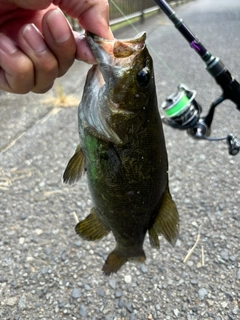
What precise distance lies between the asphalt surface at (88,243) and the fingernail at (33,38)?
135 centimetres

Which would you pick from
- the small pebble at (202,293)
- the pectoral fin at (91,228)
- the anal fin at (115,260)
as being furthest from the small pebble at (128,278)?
the pectoral fin at (91,228)

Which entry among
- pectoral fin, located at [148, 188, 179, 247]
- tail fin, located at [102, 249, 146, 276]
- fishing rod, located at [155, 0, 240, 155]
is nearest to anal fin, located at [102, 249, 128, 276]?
tail fin, located at [102, 249, 146, 276]

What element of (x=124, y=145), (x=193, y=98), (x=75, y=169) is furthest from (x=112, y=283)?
(x=193, y=98)

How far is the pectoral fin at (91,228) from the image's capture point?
144 cm

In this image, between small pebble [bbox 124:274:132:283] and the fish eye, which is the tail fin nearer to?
small pebble [bbox 124:274:132:283]

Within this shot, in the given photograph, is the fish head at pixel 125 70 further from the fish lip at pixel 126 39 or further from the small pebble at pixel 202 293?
the small pebble at pixel 202 293

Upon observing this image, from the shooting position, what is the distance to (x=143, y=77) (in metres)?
1.10

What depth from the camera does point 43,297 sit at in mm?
1896

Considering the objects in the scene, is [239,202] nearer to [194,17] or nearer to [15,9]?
[15,9]

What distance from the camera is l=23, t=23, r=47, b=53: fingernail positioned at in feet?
3.72

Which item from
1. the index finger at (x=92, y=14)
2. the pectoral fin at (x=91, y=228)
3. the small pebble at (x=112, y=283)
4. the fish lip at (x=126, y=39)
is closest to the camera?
the fish lip at (x=126, y=39)

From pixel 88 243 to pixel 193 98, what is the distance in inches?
44.7

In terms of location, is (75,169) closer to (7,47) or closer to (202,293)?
(7,47)

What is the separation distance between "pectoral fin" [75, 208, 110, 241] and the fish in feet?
0.14
